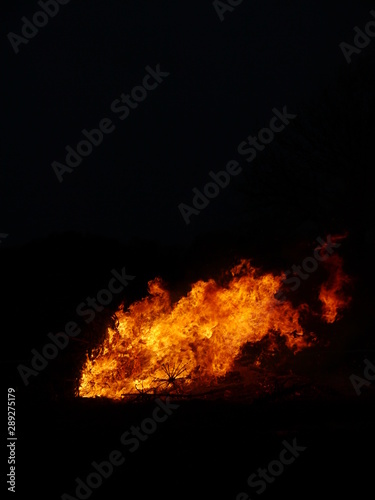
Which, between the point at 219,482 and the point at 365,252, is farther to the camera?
the point at 365,252

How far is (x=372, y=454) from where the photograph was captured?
5984 mm

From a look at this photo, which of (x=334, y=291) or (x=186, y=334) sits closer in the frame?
(x=186, y=334)

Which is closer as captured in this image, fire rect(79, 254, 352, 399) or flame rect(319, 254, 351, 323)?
fire rect(79, 254, 352, 399)

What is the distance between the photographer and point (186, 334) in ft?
29.5

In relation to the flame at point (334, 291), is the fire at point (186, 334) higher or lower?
higher

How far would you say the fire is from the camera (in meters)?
8.53

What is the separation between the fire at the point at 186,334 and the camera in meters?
8.53

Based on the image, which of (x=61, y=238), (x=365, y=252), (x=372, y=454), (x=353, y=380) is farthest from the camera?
(x=365, y=252)

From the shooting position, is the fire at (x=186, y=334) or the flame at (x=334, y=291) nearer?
the fire at (x=186, y=334)

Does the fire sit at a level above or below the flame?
above

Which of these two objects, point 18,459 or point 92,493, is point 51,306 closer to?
point 18,459

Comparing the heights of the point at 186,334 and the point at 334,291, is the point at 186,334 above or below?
above

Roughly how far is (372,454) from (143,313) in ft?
14.1

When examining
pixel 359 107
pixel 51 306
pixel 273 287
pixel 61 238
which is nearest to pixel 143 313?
pixel 51 306
